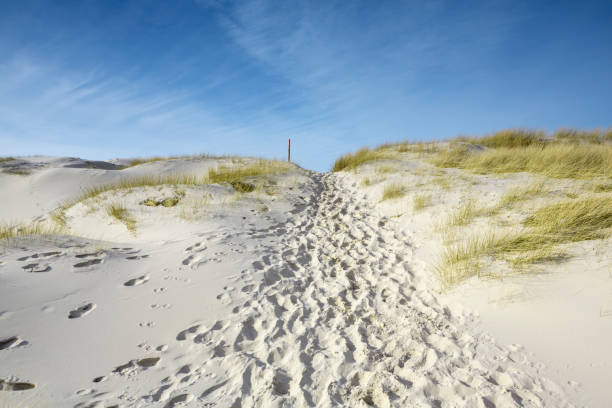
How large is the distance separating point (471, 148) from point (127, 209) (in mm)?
12100

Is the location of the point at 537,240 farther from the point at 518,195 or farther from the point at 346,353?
the point at 346,353

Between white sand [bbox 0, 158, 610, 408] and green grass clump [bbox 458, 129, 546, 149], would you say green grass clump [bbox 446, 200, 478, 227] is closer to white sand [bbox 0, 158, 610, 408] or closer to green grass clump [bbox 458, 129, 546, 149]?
white sand [bbox 0, 158, 610, 408]

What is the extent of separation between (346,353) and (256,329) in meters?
0.85

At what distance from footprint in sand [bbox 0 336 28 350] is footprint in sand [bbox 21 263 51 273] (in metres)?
1.21

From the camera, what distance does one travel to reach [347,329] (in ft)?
9.46

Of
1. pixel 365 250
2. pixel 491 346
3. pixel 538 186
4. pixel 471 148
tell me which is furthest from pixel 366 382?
pixel 471 148

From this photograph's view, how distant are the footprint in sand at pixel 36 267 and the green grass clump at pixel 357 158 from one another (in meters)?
9.92

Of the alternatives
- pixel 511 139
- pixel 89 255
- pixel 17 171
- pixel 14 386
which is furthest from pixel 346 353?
pixel 511 139

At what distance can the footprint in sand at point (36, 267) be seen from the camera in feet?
10.7

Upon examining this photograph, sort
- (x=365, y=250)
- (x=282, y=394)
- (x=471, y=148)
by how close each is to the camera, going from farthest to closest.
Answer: (x=471, y=148) → (x=365, y=250) → (x=282, y=394)

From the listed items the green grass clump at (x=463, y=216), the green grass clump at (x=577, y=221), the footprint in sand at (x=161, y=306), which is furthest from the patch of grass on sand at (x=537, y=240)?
the footprint in sand at (x=161, y=306)

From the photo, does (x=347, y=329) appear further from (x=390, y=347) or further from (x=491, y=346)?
(x=491, y=346)

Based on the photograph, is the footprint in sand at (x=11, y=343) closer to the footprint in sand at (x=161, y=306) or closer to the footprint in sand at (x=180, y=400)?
the footprint in sand at (x=161, y=306)

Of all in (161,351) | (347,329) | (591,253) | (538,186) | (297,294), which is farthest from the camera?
(538,186)
